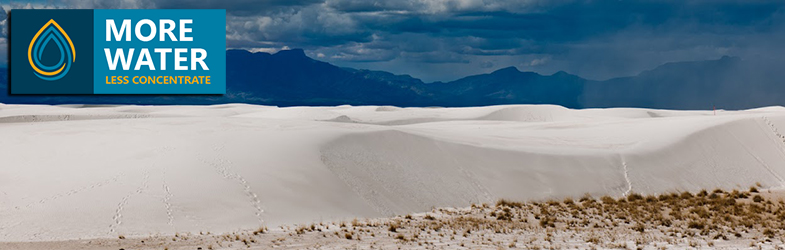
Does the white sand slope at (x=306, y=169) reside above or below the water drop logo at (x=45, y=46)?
below

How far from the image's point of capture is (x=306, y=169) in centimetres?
2912

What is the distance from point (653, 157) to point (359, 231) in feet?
74.5

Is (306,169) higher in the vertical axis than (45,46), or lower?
lower

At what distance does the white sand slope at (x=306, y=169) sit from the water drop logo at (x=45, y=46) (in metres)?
2.84

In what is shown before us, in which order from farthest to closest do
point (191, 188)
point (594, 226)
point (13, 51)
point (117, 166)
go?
point (13, 51), point (117, 166), point (191, 188), point (594, 226)

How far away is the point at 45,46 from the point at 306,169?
14508 mm

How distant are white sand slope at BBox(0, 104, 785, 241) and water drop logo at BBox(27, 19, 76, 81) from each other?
2.84 meters

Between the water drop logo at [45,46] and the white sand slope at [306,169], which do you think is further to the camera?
the water drop logo at [45,46]

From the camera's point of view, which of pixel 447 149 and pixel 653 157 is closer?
pixel 447 149

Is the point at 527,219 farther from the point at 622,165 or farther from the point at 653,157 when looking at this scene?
the point at 653,157

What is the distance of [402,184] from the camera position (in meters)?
29.7

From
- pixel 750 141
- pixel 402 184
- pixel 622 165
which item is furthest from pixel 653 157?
pixel 402 184

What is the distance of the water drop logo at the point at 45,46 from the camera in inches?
1361

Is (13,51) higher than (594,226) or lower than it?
higher
